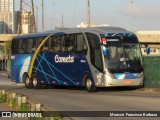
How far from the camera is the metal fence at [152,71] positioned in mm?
27562

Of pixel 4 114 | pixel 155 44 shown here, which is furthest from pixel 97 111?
pixel 155 44

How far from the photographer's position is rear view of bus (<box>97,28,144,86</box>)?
2534cm

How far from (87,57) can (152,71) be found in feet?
13.7

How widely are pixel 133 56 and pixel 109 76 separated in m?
1.85

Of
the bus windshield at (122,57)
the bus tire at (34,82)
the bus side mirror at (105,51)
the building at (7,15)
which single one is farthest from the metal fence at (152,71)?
the building at (7,15)

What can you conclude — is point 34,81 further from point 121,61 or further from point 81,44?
point 121,61

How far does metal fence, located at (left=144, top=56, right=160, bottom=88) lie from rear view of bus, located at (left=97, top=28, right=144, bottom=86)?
5.41 feet

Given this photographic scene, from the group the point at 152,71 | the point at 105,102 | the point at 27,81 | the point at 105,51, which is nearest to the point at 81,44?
the point at 105,51

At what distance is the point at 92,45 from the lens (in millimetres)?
26078

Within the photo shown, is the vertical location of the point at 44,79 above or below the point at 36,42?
below

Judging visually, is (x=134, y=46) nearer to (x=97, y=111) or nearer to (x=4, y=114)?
(x=97, y=111)

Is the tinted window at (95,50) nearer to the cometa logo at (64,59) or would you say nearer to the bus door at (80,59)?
the bus door at (80,59)

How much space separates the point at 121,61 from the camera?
25.6 meters

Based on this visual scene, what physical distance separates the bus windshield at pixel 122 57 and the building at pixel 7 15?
14751 centimetres
